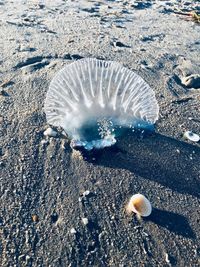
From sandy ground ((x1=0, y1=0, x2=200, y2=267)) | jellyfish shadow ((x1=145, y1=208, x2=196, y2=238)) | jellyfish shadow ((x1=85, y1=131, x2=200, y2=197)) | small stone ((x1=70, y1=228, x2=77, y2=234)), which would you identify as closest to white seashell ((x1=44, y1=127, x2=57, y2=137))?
sandy ground ((x1=0, y1=0, x2=200, y2=267))

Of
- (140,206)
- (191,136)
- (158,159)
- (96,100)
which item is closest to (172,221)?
(140,206)

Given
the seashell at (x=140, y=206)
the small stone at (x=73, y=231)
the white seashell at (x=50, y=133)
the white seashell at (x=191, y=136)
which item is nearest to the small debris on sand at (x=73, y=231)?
the small stone at (x=73, y=231)

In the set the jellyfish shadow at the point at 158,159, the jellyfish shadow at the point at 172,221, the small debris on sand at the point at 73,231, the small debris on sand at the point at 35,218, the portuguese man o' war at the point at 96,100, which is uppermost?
the portuguese man o' war at the point at 96,100

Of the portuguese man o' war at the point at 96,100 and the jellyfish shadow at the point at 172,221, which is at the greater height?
the portuguese man o' war at the point at 96,100

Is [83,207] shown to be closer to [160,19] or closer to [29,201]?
[29,201]

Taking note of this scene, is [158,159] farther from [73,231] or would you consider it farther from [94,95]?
[73,231]

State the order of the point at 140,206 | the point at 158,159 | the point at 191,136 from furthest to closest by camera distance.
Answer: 1. the point at 191,136
2. the point at 158,159
3. the point at 140,206

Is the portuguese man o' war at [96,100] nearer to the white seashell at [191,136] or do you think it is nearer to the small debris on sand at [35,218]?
the white seashell at [191,136]

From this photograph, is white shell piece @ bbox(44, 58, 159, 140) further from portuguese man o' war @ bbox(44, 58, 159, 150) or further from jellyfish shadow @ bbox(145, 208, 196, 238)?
jellyfish shadow @ bbox(145, 208, 196, 238)
